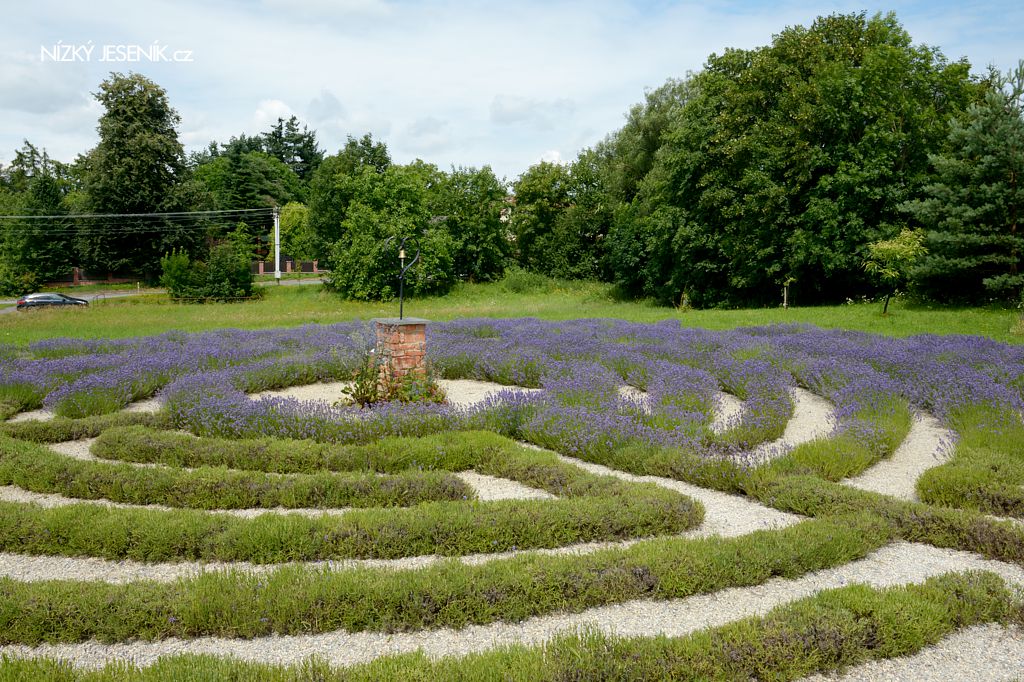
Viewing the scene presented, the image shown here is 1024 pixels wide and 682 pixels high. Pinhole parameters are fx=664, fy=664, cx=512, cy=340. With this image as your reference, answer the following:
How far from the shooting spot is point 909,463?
775 cm

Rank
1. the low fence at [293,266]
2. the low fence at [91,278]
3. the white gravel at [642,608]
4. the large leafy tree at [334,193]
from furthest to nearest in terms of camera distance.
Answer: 1. the low fence at [293,266]
2. the low fence at [91,278]
3. the large leafy tree at [334,193]
4. the white gravel at [642,608]

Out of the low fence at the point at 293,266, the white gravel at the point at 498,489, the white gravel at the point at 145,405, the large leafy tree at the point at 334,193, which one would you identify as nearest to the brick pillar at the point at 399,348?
the white gravel at the point at 498,489

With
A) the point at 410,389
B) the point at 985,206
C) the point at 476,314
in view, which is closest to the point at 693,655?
the point at 410,389

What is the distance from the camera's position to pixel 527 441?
28.7ft

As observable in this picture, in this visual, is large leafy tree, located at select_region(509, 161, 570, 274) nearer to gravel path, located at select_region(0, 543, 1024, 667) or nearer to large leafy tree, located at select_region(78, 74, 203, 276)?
large leafy tree, located at select_region(78, 74, 203, 276)

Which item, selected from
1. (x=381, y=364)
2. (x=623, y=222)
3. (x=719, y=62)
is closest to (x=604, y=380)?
(x=381, y=364)

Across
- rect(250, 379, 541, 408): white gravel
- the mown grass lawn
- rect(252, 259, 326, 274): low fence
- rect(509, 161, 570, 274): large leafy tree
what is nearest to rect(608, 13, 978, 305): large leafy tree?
the mown grass lawn

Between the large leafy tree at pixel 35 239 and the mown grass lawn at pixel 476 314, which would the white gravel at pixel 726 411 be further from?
the large leafy tree at pixel 35 239

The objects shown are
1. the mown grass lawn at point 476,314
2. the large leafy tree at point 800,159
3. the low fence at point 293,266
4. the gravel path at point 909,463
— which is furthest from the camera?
the low fence at point 293,266

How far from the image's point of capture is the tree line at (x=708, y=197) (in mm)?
21047

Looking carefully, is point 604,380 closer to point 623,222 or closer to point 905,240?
point 905,240

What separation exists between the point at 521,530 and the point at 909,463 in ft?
16.7

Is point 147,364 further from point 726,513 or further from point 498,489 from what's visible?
point 726,513

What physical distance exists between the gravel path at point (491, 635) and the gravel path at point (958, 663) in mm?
43
